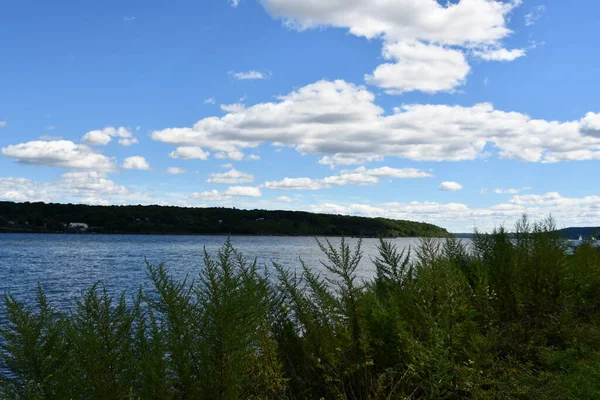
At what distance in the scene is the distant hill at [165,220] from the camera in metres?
165

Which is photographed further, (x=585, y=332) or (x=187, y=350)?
(x=585, y=332)

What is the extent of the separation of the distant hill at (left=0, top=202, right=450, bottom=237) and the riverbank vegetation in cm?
14761

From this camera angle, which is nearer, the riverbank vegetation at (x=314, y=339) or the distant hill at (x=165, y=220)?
the riverbank vegetation at (x=314, y=339)

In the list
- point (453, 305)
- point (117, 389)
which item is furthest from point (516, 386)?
point (117, 389)

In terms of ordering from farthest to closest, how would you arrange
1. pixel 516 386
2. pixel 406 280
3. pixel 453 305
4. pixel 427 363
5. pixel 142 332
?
pixel 406 280, pixel 453 305, pixel 516 386, pixel 427 363, pixel 142 332

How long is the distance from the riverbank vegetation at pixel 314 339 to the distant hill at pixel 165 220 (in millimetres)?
147611

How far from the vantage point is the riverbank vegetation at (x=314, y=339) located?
4559 millimetres

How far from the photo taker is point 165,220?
180 m

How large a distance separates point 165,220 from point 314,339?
179 meters

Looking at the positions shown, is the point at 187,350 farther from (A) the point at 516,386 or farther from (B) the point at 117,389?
(A) the point at 516,386

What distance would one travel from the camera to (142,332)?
5.21m

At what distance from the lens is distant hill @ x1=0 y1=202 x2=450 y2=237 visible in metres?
165

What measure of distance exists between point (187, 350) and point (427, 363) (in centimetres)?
272

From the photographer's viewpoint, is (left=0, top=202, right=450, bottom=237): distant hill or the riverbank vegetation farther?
(left=0, top=202, right=450, bottom=237): distant hill
